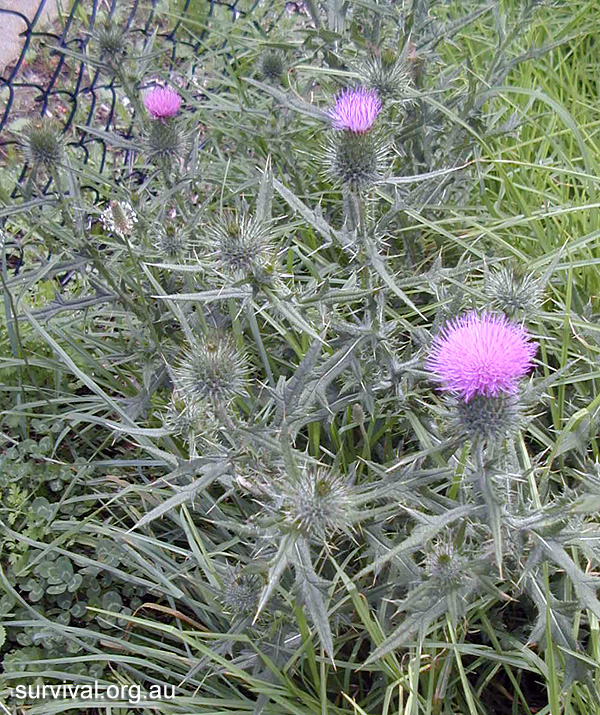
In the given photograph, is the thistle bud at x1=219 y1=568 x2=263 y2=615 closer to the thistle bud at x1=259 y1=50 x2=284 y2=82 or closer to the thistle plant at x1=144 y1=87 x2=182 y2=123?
the thistle plant at x1=144 y1=87 x2=182 y2=123

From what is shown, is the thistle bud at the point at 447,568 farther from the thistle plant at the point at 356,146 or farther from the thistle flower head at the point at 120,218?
the thistle flower head at the point at 120,218

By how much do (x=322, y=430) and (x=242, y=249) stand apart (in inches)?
36.1

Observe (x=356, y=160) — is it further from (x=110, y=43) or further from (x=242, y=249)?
(x=110, y=43)

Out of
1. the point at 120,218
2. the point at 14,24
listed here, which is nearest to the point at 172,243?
the point at 120,218

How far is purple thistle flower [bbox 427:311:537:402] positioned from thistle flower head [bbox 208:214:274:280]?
1.74ft

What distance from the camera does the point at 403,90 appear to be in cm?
246

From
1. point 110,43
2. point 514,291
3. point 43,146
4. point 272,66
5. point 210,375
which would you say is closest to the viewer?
point 210,375

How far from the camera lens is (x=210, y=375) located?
5.92 feet

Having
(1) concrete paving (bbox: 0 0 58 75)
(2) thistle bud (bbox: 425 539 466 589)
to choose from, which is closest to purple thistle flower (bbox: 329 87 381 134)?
(2) thistle bud (bbox: 425 539 466 589)

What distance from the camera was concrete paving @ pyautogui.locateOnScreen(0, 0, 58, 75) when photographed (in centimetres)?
530

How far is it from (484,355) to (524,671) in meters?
1.08

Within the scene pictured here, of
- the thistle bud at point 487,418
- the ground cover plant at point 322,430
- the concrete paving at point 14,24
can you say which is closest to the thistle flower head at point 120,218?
the ground cover plant at point 322,430

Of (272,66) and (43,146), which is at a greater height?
(272,66)

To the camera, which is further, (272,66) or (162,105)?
(272,66)
